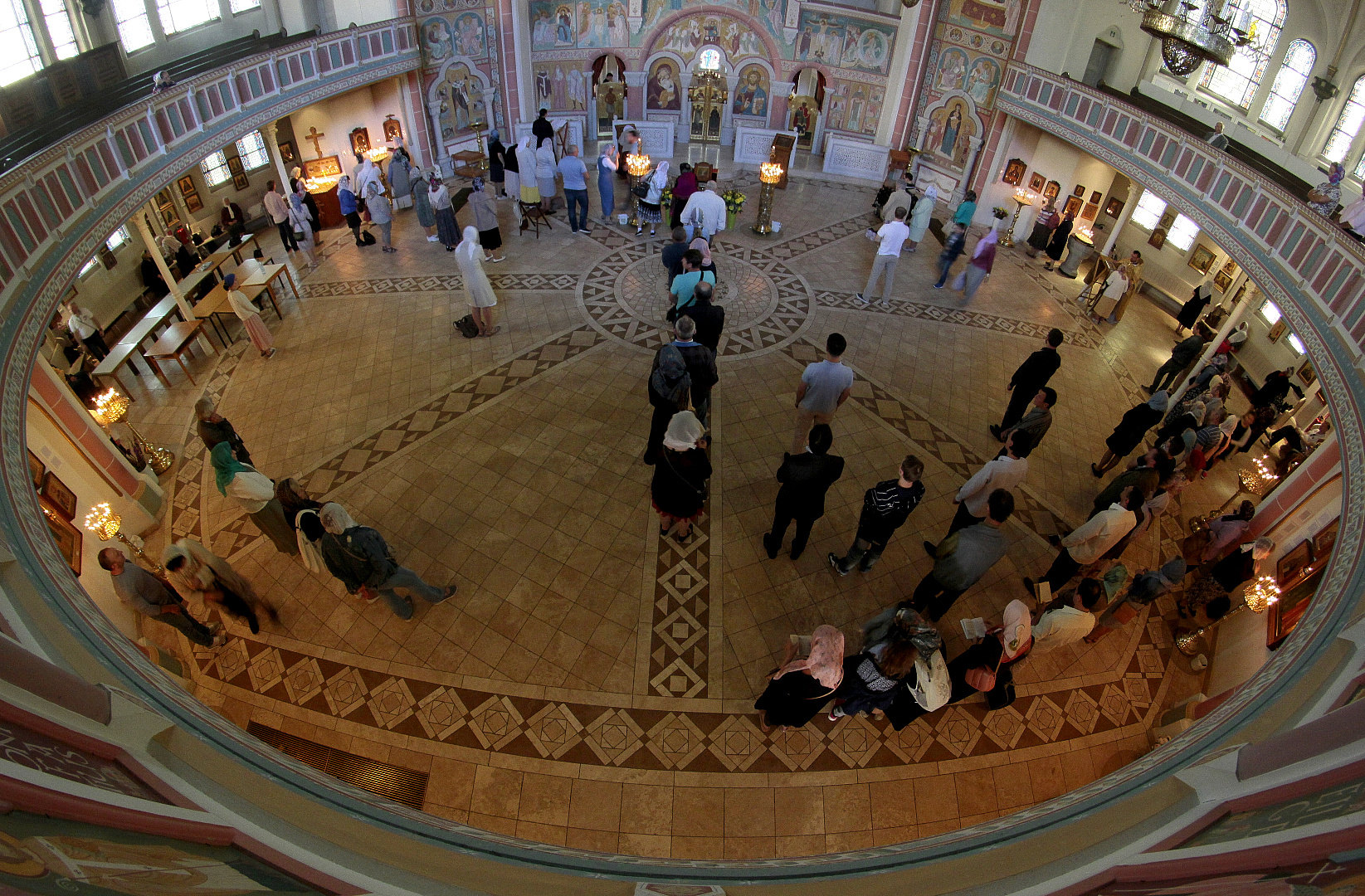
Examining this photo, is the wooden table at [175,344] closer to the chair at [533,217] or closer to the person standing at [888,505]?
the chair at [533,217]

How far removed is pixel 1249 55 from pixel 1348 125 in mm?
2557

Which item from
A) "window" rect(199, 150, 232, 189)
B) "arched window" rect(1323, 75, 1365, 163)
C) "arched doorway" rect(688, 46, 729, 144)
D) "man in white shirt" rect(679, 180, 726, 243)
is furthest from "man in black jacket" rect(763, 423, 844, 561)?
"arched doorway" rect(688, 46, 729, 144)

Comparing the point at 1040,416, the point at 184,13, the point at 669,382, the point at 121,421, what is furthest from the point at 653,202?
the point at 121,421

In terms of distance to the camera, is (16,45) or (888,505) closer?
(888,505)

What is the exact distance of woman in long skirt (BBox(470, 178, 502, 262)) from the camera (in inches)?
449

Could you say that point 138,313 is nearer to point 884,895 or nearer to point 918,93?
point 884,895

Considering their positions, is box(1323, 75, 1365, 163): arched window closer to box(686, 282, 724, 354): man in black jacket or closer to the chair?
box(686, 282, 724, 354): man in black jacket

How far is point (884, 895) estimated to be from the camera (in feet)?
9.09

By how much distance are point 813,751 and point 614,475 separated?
377 centimetres

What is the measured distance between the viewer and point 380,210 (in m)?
12.1

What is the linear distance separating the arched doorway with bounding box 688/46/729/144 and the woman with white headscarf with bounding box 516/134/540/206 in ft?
22.2

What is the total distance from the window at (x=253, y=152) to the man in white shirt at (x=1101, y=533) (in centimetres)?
1644

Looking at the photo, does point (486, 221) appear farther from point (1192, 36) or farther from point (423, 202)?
point (1192, 36)

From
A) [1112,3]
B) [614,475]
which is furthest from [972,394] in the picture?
[1112,3]
